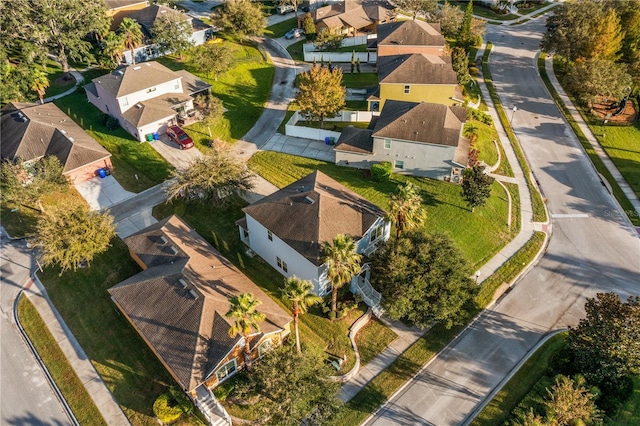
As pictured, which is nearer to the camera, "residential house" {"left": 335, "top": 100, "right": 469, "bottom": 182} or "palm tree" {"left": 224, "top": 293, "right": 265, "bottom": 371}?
"palm tree" {"left": 224, "top": 293, "right": 265, "bottom": 371}

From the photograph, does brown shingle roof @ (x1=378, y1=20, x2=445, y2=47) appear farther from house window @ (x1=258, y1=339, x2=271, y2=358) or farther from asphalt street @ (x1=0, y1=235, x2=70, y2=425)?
asphalt street @ (x1=0, y1=235, x2=70, y2=425)

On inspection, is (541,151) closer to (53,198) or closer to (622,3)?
(622,3)

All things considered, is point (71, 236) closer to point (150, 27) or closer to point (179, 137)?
point (179, 137)

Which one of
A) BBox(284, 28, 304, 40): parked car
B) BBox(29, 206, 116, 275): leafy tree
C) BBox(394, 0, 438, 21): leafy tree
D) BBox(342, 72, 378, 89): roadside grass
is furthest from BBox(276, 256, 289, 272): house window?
BBox(394, 0, 438, 21): leafy tree

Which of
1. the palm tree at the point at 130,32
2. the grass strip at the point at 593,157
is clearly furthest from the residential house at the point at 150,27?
the grass strip at the point at 593,157

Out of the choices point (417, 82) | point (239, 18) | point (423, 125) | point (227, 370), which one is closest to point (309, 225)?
point (227, 370)

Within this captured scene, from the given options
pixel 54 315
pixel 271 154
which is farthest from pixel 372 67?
pixel 54 315
